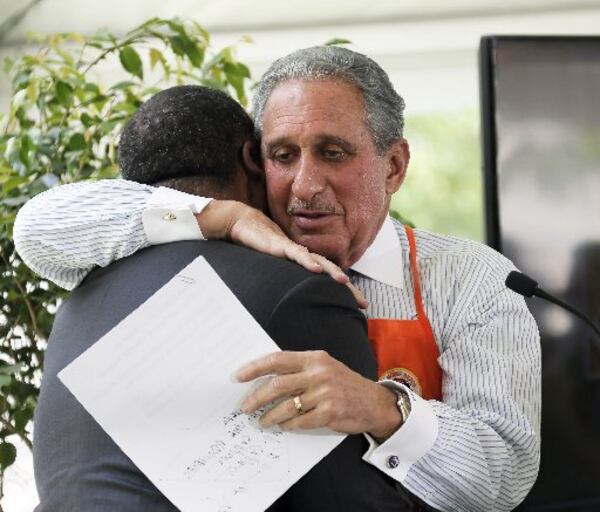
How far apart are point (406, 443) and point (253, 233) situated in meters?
0.31

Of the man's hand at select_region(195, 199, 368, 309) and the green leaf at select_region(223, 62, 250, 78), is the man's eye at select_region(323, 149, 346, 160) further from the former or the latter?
the green leaf at select_region(223, 62, 250, 78)

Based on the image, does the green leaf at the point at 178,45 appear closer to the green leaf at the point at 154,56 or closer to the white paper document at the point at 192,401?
the green leaf at the point at 154,56

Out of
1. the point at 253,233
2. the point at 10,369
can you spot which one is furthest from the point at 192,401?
the point at 10,369

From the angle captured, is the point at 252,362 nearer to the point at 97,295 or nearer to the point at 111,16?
the point at 97,295

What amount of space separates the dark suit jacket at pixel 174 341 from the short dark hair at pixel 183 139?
0.48 feet

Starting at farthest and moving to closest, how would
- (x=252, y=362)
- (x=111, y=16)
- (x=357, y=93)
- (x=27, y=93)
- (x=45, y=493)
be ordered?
(x=111, y=16) → (x=27, y=93) → (x=357, y=93) → (x=45, y=493) → (x=252, y=362)

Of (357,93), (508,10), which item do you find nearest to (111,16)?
(508,10)

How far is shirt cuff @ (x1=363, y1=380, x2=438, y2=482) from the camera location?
126 cm

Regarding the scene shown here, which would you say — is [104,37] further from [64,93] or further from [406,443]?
[406,443]

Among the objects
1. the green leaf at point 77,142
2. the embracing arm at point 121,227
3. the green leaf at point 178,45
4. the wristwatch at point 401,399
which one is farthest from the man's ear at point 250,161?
the green leaf at point 178,45

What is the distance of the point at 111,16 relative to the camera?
11.8ft

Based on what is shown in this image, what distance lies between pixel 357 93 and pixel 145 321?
1.80ft

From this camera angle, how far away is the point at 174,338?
48.2 inches

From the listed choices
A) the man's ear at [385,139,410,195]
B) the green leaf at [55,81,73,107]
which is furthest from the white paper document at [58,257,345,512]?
the green leaf at [55,81,73,107]
